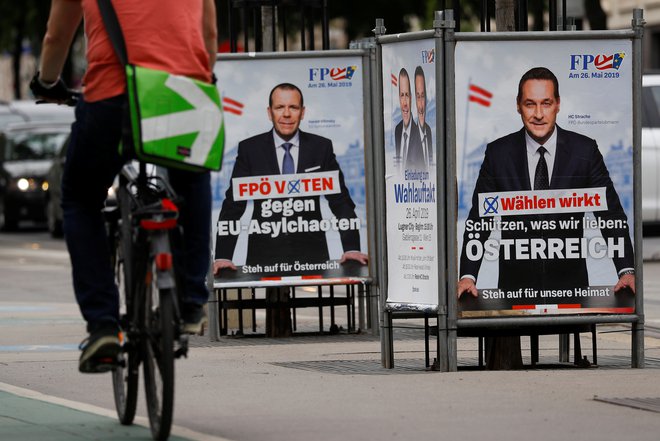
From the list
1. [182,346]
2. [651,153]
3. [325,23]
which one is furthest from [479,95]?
[651,153]

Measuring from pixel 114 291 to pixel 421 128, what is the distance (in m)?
2.65

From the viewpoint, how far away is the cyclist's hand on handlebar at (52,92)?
21.5ft

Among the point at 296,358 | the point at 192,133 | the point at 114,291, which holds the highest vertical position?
the point at 192,133

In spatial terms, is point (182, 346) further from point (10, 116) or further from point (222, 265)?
point (10, 116)

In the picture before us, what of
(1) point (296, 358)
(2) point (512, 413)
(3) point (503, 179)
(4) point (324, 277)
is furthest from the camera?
(4) point (324, 277)

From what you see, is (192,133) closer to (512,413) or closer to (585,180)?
(512,413)

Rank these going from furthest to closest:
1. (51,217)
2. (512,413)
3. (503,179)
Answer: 1. (51,217)
2. (503,179)
3. (512,413)

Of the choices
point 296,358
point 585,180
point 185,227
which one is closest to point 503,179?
point 585,180

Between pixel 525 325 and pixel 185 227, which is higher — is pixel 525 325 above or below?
below

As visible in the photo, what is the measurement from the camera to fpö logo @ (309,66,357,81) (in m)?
10.9

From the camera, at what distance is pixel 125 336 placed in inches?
254

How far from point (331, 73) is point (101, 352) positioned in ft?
16.3

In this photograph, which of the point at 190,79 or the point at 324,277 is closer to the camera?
the point at 190,79

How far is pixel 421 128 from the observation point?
8594mm
